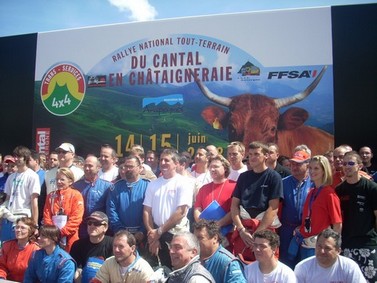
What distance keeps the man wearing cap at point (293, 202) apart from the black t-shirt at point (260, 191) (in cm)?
27

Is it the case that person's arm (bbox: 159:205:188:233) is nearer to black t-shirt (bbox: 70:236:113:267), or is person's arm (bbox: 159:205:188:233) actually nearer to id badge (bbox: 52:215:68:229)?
black t-shirt (bbox: 70:236:113:267)

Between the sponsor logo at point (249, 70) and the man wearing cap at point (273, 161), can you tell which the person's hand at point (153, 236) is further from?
the sponsor logo at point (249, 70)

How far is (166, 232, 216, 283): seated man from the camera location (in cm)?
279

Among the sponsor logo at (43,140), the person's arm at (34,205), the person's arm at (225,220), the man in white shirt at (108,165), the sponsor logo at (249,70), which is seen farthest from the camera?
the sponsor logo at (43,140)

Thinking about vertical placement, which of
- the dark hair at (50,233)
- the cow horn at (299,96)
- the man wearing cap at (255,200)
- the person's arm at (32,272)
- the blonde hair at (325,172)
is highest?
the cow horn at (299,96)

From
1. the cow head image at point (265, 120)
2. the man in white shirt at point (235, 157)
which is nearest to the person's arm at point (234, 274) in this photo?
the man in white shirt at point (235, 157)

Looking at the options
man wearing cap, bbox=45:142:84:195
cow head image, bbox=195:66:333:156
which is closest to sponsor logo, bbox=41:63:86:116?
cow head image, bbox=195:66:333:156

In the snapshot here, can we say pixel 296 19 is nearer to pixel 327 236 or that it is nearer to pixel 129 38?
pixel 129 38

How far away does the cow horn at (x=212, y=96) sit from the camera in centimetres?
673

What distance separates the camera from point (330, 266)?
127 inches

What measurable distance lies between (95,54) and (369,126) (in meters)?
4.74

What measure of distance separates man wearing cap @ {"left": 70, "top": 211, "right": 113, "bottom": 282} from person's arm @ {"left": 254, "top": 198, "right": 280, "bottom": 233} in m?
1.37

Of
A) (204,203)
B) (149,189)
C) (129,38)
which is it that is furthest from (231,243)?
(129,38)

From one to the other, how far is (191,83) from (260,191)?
11.5 feet
